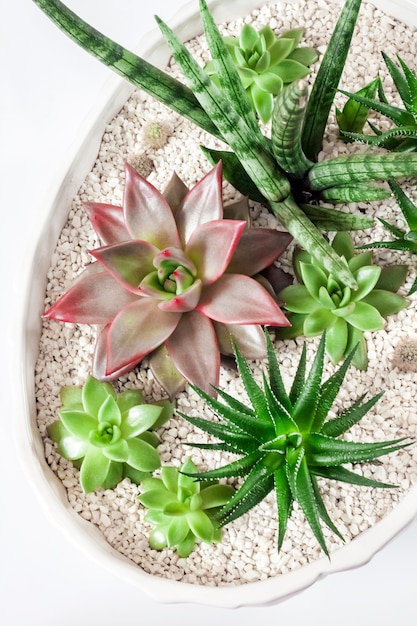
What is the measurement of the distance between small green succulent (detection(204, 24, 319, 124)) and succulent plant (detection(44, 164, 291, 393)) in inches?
6.6

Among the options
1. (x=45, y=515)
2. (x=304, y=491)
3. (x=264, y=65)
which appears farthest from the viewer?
(x=45, y=515)

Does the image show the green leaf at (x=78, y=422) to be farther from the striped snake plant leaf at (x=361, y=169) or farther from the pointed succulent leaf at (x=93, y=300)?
the striped snake plant leaf at (x=361, y=169)

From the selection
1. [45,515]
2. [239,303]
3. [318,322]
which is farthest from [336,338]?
[45,515]

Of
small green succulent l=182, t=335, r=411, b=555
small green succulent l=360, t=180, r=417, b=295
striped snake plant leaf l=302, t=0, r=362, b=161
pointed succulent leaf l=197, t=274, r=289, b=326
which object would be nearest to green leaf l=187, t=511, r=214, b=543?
small green succulent l=182, t=335, r=411, b=555

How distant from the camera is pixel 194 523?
98cm

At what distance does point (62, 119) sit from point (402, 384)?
698 mm

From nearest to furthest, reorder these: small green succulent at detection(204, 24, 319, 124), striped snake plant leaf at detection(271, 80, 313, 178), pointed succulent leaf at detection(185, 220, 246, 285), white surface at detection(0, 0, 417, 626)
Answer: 1. striped snake plant leaf at detection(271, 80, 313, 178)
2. pointed succulent leaf at detection(185, 220, 246, 285)
3. small green succulent at detection(204, 24, 319, 124)
4. white surface at detection(0, 0, 417, 626)

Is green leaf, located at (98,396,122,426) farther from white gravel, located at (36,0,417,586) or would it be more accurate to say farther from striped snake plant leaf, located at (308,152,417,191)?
striped snake plant leaf, located at (308,152,417,191)

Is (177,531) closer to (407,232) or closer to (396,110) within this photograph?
(407,232)

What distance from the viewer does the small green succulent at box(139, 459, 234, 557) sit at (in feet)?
3.21

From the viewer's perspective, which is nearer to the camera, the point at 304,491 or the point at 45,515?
the point at 304,491

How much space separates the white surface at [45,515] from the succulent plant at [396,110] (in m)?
0.46

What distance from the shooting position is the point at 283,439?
2.82ft

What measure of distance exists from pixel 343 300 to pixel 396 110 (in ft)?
0.74
